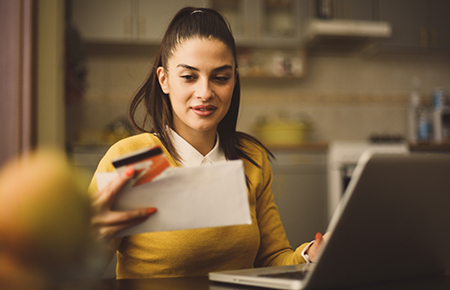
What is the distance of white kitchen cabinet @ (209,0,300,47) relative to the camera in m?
3.27

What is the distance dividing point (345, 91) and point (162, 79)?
9.76 ft

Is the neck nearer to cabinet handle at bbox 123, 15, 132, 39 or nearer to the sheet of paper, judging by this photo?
the sheet of paper

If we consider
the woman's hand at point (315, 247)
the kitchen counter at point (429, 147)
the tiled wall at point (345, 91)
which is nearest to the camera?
the woman's hand at point (315, 247)

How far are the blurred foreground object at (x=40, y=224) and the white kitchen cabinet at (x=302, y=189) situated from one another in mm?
2625

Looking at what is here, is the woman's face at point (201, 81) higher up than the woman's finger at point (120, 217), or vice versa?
the woman's face at point (201, 81)

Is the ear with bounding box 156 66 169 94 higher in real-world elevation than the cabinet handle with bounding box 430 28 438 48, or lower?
lower

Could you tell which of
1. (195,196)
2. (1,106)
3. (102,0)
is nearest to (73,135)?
(102,0)

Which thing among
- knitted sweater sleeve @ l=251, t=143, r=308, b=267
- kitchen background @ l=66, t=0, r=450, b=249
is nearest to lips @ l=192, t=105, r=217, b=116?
knitted sweater sleeve @ l=251, t=143, r=308, b=267

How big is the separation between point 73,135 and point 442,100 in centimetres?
310

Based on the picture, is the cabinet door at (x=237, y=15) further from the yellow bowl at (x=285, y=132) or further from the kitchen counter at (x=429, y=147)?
the kitchen counter at (x=429, y=147)

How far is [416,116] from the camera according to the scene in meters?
3.67

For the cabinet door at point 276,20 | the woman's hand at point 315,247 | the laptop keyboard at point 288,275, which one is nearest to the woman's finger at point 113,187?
the laptop keyboard at point 288,275

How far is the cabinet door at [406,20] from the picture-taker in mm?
3398

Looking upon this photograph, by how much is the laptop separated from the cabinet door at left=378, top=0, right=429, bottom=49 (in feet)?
10.4
